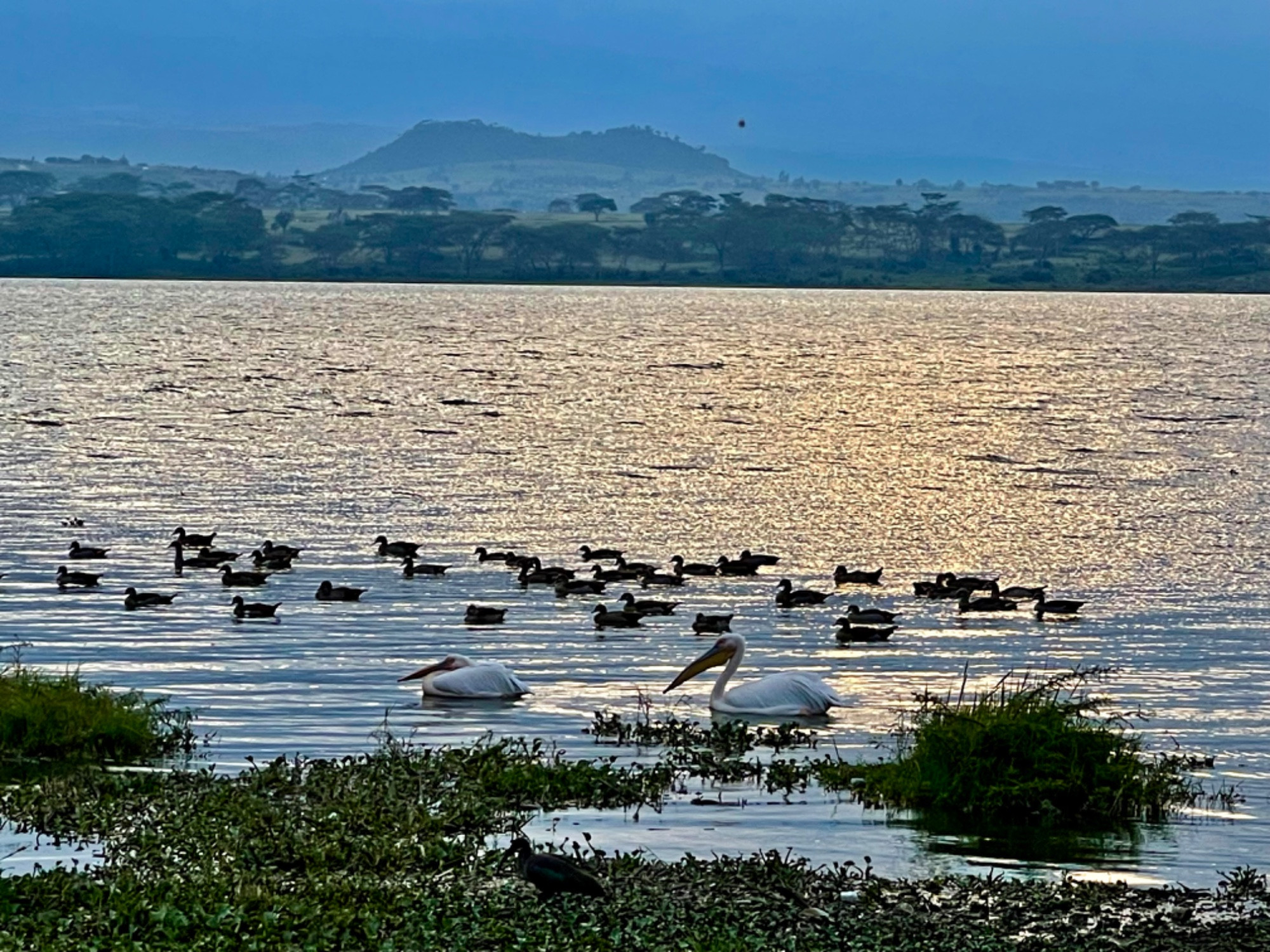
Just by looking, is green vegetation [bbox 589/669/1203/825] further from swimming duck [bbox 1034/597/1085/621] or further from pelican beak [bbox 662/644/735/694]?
swimming duck [bbox 1034/597/1085/621]

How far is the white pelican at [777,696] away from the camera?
856 inches

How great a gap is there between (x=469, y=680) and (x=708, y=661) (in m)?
2.59

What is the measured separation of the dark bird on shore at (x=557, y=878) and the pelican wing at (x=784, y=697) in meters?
8.70

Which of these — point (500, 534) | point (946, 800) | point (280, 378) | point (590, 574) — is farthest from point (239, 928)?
point (280, 378)

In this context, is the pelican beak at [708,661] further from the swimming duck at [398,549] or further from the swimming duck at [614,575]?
the swimming duck at [398,549]

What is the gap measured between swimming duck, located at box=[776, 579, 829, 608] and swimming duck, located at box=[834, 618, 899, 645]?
2922 millimetres

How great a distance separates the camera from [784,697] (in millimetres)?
21781

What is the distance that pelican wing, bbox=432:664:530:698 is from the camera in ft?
72.9

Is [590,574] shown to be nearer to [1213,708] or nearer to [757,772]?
[1213,708]

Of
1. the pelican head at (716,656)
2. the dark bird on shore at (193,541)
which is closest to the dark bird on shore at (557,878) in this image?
the pelican head at (716,656)

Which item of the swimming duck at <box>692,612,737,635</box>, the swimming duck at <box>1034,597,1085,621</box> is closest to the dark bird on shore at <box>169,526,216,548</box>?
the swimming duck at <box>692,612,737,635</box>

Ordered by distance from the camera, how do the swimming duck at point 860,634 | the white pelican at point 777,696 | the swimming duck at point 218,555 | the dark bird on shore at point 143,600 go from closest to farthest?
the white pelican at point 777,696 < the swimming duck at point 860,634 < the dark bird on shore at point 143,600 < the swimming duck at point 218,555

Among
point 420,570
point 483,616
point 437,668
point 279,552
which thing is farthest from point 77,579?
point 437,668

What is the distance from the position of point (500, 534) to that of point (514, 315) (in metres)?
134
